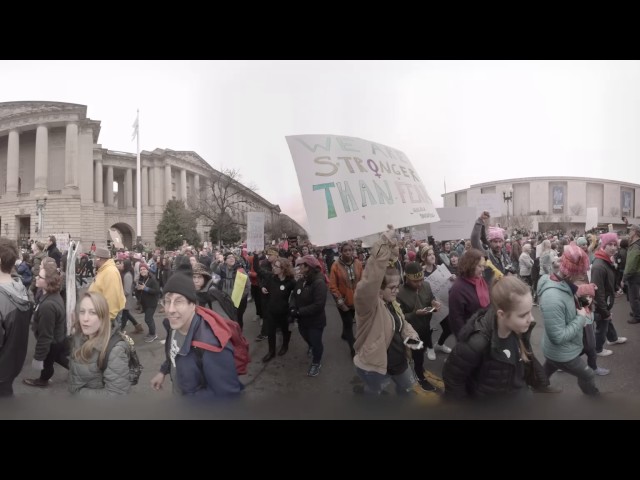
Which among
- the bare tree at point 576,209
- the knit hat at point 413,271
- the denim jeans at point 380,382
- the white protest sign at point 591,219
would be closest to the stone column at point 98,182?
the denim jeans at point 380,382

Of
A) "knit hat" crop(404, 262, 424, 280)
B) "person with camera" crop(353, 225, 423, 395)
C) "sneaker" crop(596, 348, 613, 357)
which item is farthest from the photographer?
"knit hat" crop(404, 262, 424, 280)

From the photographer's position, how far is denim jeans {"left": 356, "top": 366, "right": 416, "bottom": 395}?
149 centimetres

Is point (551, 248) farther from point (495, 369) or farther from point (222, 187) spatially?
point (222, 187)

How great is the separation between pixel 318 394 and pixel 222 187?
122 centimetres

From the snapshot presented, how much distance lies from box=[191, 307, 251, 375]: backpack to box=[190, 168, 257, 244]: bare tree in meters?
0.38

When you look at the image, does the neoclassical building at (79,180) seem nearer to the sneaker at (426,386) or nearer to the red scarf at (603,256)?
the sneaker at (426,386)

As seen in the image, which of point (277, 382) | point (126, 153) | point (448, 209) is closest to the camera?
point (277, 382)

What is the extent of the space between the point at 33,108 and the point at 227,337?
1.81m

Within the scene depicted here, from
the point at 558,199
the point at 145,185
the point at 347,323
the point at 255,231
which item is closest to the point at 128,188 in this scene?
the point at 145,185

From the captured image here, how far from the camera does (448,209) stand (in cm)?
171

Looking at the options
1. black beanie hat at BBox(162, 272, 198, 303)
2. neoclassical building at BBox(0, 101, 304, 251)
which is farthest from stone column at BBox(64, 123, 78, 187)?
black beanie hat at BBox(162, 272, 198, 303)

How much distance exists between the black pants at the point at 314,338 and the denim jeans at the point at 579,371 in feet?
3.97

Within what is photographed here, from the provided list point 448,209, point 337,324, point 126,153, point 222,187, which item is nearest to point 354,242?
point 337,324

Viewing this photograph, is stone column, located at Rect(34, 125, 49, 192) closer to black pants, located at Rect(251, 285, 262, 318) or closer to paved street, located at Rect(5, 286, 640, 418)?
paved street, located at Rect(5, 286, 640, 418)
